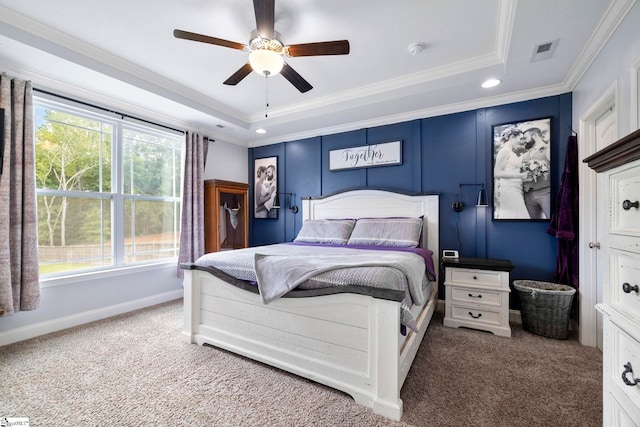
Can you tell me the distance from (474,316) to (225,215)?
137 inches

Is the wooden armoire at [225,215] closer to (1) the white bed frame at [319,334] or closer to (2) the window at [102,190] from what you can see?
→ (2) the window at [102,190]

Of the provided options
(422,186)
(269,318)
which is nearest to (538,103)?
(422,186)

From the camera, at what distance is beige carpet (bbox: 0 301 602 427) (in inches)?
59.9

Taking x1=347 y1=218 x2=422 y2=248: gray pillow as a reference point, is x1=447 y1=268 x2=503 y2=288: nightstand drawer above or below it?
below

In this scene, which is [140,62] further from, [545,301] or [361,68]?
[545,301]

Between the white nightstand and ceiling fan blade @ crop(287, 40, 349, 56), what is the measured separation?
7.16ft

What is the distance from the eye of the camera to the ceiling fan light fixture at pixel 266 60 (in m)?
1.93

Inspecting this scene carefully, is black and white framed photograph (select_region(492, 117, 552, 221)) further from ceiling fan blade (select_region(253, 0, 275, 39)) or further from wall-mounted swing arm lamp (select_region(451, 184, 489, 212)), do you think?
ceiling fan blade (select_region(253, 0, 275, 39))

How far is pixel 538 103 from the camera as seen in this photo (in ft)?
9.48

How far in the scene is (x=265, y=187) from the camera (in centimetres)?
474

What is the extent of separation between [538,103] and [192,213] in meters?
4.30

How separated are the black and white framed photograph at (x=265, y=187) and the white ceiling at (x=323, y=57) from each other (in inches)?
49.3

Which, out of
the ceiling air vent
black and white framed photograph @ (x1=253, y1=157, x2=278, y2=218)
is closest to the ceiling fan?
the ceiling air vent

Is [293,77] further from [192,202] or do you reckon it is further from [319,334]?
[192,202]
